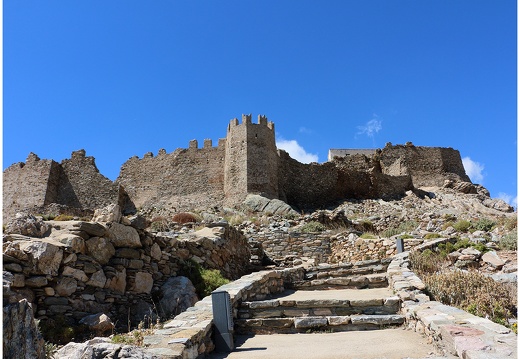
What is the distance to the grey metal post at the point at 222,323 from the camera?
5.52 metres

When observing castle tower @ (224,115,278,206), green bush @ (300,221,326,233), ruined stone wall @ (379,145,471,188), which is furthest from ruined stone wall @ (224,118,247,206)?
ruined stone wall @ (379,145,471,188)

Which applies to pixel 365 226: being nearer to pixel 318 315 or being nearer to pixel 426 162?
pixel 318 315

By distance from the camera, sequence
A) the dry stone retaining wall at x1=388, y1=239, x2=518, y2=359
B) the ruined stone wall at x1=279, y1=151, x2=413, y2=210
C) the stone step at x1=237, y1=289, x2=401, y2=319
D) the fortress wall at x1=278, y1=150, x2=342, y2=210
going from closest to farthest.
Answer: the dry stone retaining wall at x1=388, y1=239, x2=518, y2=359
the stone step at x1=237, y1=289, x2=401, y2=319
the fortress wall at x1=278, y1=150, x2=342, y2=210
the ruined stone wall at x1=279, y1=151, x2=413, y2=210

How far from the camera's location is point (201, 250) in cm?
1029

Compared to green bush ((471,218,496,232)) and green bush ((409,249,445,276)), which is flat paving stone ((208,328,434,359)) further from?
green bush ((471,218,496,232))

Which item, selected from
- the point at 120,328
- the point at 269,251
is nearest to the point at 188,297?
the point at 120,328

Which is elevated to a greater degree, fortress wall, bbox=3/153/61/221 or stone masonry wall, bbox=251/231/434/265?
fortress wall, bbox=3/153/61/221

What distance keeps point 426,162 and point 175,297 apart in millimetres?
37506

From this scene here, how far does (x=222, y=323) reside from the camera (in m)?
5.57

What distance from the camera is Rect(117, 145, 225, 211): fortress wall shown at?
1142 inches

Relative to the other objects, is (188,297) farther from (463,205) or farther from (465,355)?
(463,205)

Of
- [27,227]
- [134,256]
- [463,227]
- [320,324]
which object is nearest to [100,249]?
[134,256]

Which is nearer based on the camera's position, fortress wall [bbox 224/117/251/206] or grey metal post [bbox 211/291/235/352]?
grey metal post [bbox 211/291/235/352]

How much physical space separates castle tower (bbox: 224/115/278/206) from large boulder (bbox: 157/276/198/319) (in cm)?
1706
